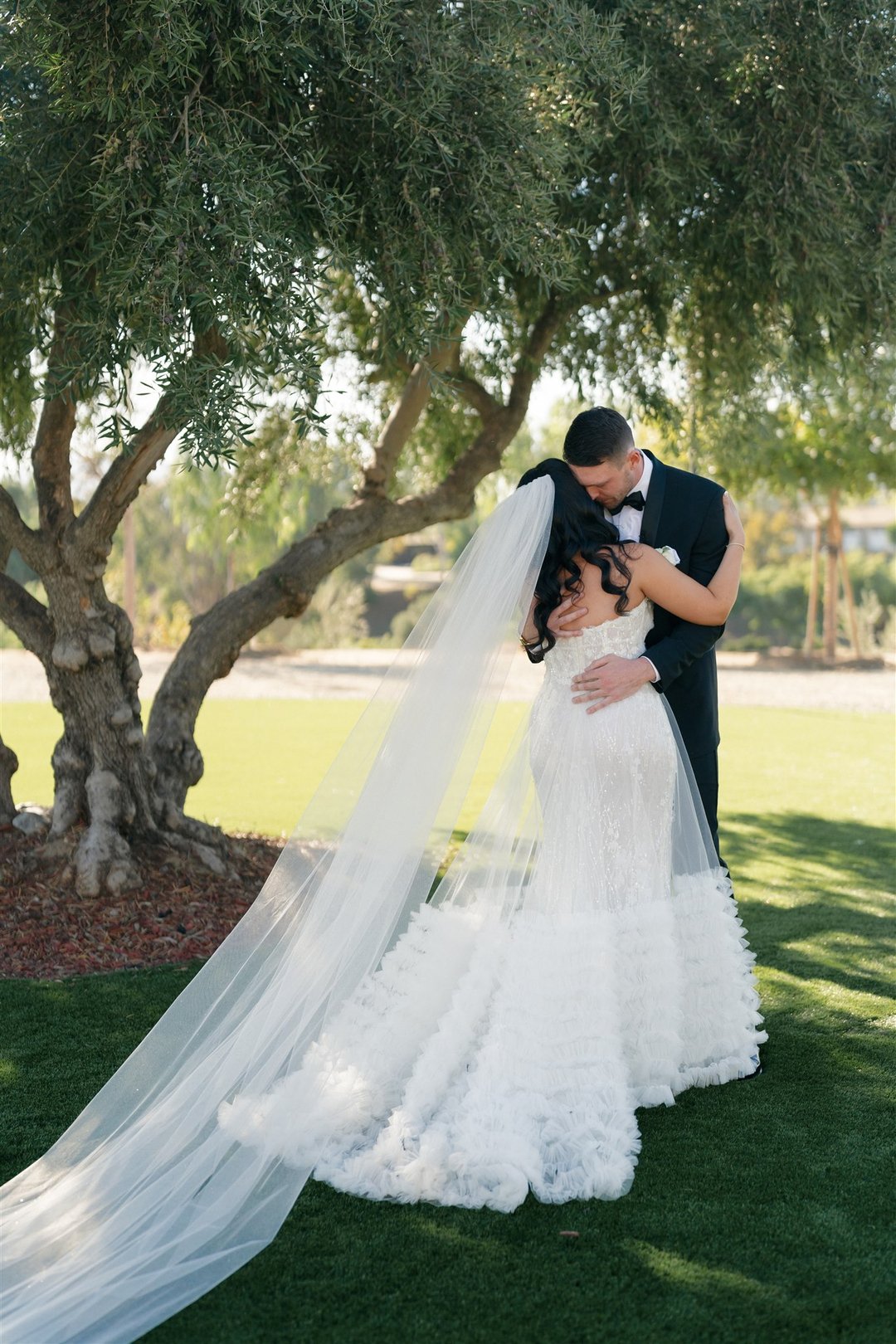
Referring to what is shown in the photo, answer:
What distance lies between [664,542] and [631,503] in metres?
0.24

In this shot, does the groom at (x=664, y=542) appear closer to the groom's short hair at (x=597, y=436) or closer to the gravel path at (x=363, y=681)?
the groom's short hair at (x=597, y=436)

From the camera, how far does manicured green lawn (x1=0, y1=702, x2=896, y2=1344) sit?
8.96 ft

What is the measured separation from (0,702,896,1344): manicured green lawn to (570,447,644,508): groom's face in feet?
6.66

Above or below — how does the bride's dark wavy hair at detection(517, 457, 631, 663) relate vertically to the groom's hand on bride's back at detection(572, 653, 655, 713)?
above

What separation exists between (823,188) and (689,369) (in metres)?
2.33

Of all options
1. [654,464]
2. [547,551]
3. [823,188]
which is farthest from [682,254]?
[547,551]

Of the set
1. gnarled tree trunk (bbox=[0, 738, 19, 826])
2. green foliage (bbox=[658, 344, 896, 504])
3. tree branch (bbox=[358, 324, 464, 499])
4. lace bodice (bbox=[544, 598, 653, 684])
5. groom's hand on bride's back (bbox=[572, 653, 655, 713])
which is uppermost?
green foliage (bbox=[658, 344, 896, 504])

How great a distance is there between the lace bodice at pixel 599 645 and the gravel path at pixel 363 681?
46.3 feet

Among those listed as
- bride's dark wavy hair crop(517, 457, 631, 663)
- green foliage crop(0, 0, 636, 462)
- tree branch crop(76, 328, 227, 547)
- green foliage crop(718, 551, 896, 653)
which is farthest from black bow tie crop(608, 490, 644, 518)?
green foliage crop(718, 551, 896, 653)

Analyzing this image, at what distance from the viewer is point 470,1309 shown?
2777mm

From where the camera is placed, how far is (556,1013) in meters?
3.60

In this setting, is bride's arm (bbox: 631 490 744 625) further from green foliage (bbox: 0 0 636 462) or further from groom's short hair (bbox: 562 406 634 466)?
green foliage (bbox: 0 0 636 462)

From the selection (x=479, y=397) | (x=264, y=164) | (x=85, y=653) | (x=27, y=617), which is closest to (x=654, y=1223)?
(x=264, y=164)

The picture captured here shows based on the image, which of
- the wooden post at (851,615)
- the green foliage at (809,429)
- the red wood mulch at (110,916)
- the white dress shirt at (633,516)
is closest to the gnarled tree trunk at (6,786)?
the red wood mulch at (110,916)
